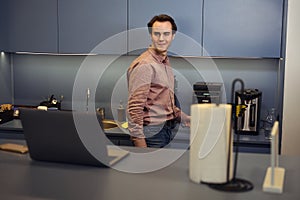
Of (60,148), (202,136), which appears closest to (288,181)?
(202,136)

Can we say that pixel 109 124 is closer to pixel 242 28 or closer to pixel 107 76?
pixel 107 76

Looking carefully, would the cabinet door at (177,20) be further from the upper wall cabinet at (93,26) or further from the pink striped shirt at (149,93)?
the pink striped shirt at (149,93)

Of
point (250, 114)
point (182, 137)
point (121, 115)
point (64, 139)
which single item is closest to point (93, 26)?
point (121, 115)

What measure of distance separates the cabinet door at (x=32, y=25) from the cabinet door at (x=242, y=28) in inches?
48.7

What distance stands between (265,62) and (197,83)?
581 mm

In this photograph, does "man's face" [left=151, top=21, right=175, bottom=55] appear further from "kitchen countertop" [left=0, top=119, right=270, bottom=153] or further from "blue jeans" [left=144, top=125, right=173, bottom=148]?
"kitchen countertop" [left=0, top=119, right=270, bottom=153]

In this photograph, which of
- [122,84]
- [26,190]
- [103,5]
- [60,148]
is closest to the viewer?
[26,190]

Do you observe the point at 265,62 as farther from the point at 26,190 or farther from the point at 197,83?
the point at 26,190

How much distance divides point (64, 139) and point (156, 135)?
1279 millimetres

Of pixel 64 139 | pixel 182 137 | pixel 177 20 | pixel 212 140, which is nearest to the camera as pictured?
pixel 212 140

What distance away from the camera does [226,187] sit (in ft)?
4.17

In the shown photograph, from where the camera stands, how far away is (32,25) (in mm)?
3445

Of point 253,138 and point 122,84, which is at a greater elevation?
point 122,84

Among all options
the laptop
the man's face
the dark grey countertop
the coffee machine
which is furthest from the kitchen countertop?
the laptop
